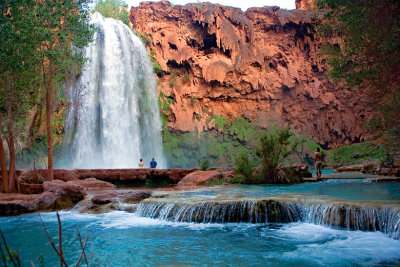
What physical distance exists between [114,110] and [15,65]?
669 inches

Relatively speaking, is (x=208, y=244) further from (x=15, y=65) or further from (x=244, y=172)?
(x=244, y=172)

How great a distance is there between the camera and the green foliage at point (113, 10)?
1521 inches

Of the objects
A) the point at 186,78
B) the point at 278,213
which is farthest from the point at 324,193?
the point at 186,78

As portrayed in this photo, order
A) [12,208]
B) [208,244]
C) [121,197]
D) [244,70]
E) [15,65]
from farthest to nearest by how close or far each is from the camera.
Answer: [244,70] → [15,65] → [121,197] → [12,208] → [208,244]

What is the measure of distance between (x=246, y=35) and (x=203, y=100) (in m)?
9.73

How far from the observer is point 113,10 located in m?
40.9

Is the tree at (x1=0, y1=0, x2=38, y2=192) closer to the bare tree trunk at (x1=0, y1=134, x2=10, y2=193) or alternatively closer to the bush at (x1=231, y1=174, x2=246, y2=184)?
the bare tree trunk at (x1=0, y1=134, x2=10, y2=193)

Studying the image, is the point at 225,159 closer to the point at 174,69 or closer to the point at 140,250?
the point at 174,69

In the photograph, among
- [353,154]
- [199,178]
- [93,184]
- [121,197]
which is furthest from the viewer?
[353,154]

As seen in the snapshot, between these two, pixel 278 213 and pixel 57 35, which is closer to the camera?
pixel 278 213

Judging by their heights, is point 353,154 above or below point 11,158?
below

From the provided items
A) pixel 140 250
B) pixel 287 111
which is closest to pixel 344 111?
pixel 287 111

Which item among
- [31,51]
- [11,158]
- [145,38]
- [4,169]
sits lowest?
[4,169]

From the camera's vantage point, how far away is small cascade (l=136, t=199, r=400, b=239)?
6398 mm
